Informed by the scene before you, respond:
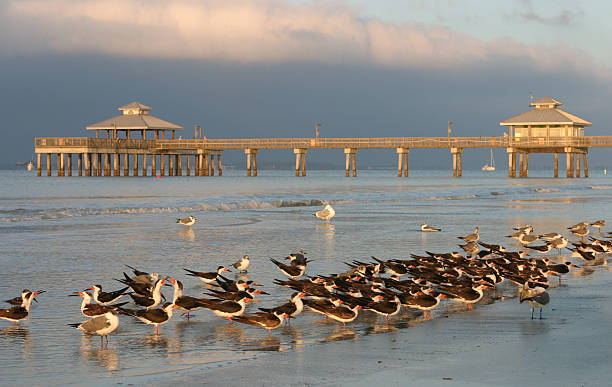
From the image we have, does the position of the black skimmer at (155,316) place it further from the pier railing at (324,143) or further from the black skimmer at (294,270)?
the pier railing at (324,143)

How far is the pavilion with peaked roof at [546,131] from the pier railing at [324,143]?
0.38 feet

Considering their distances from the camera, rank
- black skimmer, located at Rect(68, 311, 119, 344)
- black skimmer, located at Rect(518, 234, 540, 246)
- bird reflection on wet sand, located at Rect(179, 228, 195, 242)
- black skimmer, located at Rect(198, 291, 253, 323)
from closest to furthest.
Result: black skimmer, located at Rect(68, 311, 119, 344) → black skimmer, located at Rect(198, 291, 253, 323) → black skimmer, located at Rect(518, 234, 540, 246) → bird reflection on wet sand, located at Rect(179, 228, 195, 242)

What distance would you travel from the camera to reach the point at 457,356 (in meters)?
8.51

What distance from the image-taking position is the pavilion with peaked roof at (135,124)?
4542 inches

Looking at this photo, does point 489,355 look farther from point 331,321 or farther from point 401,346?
point 331,321

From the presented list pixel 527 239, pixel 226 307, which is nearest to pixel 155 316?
pixel 226 307

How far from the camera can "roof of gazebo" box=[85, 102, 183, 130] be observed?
115m

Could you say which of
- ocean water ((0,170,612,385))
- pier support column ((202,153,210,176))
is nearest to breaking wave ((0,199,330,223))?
ocean water ((0,170,612,385))

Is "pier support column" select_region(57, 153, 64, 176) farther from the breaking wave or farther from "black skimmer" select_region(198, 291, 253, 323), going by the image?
"black skimmer" select_region(198, 291, 253, 323)

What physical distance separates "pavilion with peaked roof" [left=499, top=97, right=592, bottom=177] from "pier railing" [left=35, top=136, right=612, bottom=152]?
0.12 m

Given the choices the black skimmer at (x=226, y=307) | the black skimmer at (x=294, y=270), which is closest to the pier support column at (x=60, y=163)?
the black skimmer at (x=294, y=270)

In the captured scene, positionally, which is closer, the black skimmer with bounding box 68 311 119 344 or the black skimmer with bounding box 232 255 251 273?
the black skimmer with bounding box 68 311 119 344

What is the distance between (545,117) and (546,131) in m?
1.70

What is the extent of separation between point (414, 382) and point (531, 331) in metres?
2.84
